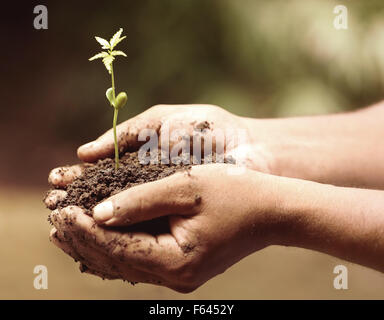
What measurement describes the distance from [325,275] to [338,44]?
92 cm

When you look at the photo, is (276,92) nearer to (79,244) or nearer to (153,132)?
(153,132)

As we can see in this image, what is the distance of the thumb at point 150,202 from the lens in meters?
0.60

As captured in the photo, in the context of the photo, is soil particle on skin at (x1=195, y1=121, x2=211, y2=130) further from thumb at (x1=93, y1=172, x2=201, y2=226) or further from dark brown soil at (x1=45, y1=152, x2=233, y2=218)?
thumb at (x1=93, y1=172, x2=201, y2=226)

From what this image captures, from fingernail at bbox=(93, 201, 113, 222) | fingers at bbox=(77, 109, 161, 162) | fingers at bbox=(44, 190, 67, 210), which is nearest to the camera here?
fingernail at bbox=(93, 201, 113, 222)

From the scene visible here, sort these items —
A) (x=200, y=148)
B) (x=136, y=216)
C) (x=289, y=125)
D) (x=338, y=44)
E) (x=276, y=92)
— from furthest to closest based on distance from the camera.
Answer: (x=276, y=92) → (x=338, y=44) → (x=289, y=125) → (x=200, y=148) → (x=136, y=216)

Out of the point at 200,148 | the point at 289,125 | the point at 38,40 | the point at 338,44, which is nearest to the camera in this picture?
the point at 200,148

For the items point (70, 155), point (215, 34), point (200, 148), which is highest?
point (215, 34)

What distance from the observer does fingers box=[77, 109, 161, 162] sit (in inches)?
33.5

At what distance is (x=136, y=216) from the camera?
2.01 ft

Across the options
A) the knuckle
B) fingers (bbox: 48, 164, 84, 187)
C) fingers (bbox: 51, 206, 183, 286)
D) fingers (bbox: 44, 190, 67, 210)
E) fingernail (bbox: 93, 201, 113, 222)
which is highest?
fingers (bbox: 48, 164, 84, 187)

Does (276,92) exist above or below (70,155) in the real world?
above

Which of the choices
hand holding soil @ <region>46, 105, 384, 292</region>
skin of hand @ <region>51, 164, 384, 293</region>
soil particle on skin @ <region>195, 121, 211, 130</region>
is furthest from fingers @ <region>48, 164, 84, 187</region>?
soil particle on skin @ <region>195, 121, 211, 130</region>

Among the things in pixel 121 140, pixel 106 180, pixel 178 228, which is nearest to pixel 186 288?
pixel 178 228

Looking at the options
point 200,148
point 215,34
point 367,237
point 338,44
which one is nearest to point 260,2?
point 215,34
